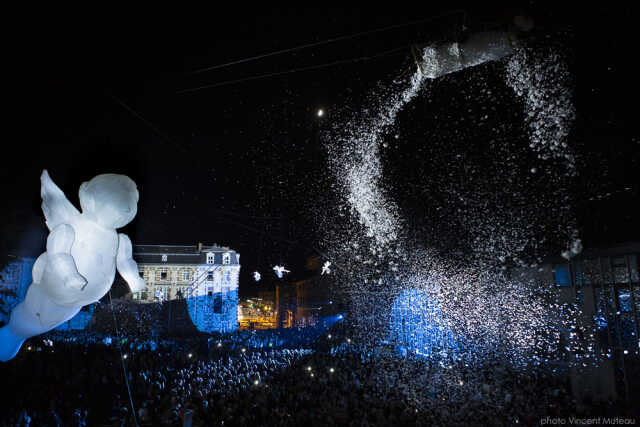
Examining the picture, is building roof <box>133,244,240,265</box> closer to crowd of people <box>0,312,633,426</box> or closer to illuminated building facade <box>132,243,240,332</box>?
illuminated building facade <box>132,243,240,332</box>

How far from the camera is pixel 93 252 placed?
13.6 feet

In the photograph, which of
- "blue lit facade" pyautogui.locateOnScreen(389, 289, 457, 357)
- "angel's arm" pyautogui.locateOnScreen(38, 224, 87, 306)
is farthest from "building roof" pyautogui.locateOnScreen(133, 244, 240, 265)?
"angel's arm" pyautogui.locateOnScreen(38, 224, 87, 306)

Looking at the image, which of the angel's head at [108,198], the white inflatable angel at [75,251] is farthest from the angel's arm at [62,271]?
the angel's head at [108,198]

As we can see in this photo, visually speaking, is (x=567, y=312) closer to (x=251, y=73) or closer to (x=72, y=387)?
(x=251, y=73)

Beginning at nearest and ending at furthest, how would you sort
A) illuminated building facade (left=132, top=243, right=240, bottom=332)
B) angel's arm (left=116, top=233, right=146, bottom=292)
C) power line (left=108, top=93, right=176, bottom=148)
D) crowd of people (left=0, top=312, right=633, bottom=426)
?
angel's arm (left=116, top=233, right=146, bottom=292) → power line (left=108, top=93, right=176, bottom=148) → crowd of people (left=0, top=312, right=633, bottom=426) → illuminated building facade (left=132, top=243, right=240, bottom=332)

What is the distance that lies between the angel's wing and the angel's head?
0.19m

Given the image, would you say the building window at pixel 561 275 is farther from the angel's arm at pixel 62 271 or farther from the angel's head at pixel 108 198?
the angel's arm at pixel 62 271

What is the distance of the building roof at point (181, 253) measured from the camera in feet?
157

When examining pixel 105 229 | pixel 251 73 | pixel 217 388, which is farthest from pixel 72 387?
pixel 251 73

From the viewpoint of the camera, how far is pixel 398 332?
25234 millimetres

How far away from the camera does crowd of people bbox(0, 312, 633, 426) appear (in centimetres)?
758

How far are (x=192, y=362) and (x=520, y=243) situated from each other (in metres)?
13.1

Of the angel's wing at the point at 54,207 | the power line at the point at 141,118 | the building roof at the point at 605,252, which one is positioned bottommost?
the angel's wing at the point at 54,207

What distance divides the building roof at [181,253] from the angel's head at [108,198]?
46426 millimetres
